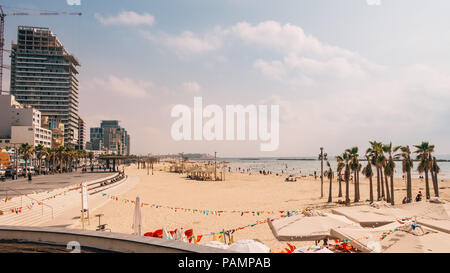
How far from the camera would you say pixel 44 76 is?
139250 millimetres

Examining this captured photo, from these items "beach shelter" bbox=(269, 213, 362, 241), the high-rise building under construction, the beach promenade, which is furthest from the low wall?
the high-rise building under construction

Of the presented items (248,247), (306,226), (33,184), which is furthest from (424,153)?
(33,184)

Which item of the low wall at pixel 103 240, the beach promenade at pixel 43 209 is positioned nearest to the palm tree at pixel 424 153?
the low wall at pixel 103 240

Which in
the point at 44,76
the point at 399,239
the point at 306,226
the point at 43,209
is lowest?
the point at 43,209

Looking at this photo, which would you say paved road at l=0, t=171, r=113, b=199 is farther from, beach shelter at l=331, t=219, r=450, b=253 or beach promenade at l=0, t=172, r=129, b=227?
beach shelter at l=331, t=219, r=450, b=253

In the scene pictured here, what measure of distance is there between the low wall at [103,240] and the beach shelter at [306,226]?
962 centimetres

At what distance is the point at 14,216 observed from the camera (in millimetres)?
17391

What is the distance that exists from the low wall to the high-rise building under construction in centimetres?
14929

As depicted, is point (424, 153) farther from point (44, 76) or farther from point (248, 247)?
point (44, 76)

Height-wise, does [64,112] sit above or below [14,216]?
above

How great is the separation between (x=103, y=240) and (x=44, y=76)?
17168 cm
